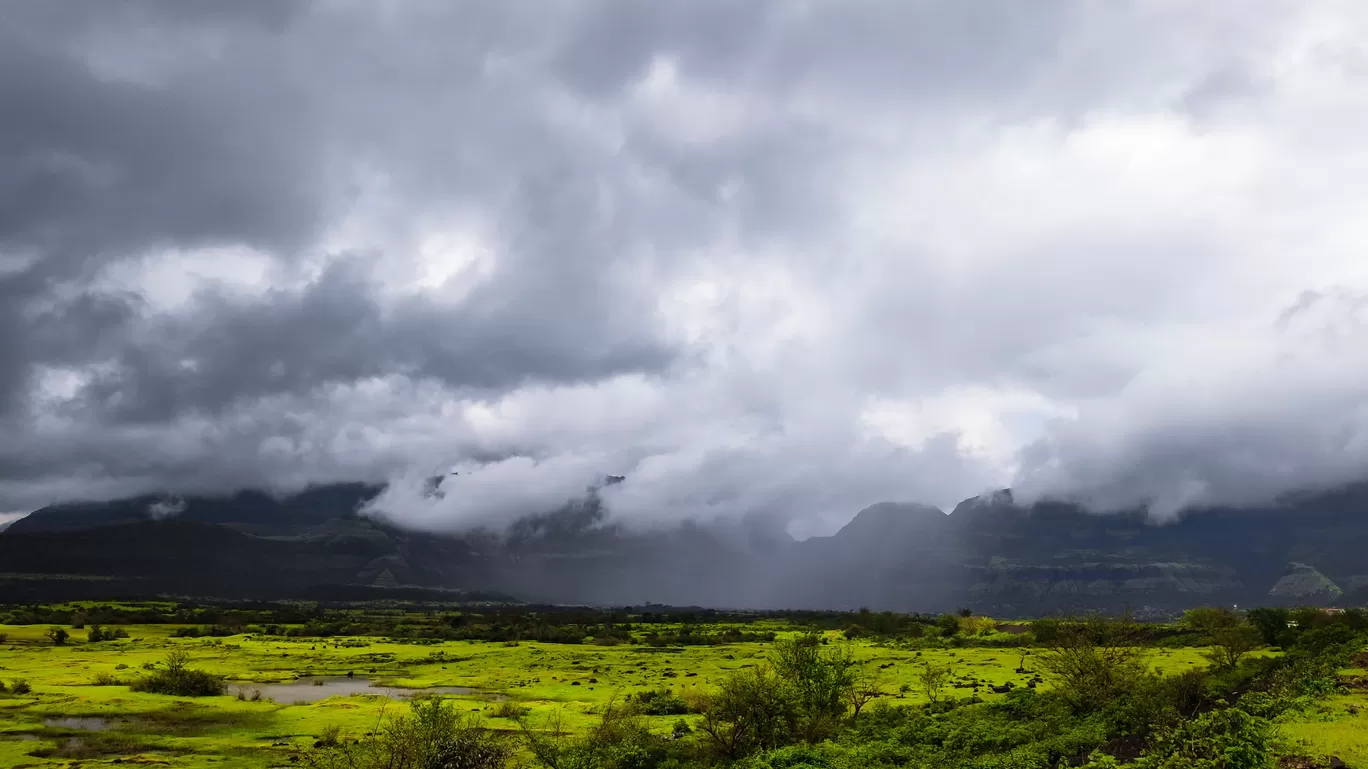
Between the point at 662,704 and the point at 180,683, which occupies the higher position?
Answer: the point at 662,704

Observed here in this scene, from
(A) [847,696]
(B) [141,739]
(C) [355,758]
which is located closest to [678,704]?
(A) [847,696]

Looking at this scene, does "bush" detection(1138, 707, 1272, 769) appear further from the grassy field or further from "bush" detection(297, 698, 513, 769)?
"bush" detection(297, 698, 513, 769)

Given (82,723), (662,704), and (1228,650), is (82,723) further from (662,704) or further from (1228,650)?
(1228,650)

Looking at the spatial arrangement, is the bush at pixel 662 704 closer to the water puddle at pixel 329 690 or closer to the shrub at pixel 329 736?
the shrub at pixel 329 736

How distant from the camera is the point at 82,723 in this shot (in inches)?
2618

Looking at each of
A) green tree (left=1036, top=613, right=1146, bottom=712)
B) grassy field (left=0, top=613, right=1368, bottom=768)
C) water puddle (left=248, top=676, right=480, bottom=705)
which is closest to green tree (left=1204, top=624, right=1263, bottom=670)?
grassy field (left=0, top=613, right=1368, bottom=768)

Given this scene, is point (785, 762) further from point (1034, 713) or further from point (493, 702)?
point (493, 702)

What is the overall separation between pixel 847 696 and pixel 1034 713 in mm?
15793

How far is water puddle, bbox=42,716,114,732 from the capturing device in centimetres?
6383

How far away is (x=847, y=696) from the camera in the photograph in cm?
6656

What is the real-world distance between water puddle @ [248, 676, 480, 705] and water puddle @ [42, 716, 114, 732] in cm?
1690

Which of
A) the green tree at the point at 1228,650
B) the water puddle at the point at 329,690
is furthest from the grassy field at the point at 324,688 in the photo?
the green tree at the point at 1228,650

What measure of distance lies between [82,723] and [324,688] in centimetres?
3136

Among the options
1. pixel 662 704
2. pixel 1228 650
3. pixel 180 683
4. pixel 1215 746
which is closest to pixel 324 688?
pixel 180 683
